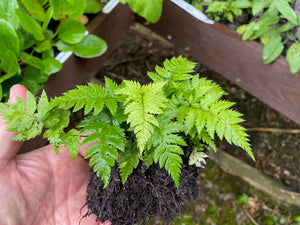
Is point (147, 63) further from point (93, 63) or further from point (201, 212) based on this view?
point (201, 212)

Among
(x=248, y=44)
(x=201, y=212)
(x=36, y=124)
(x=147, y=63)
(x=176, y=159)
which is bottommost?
(x=201, y=212)

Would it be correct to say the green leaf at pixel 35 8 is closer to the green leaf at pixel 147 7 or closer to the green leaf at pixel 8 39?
the green leaf at pixel 8 39

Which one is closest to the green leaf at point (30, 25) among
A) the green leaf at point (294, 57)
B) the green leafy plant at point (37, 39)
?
the green leafy plant at point (37, 39)

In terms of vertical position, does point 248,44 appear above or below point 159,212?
above

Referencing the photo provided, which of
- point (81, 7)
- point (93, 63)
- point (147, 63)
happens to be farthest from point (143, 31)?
point (81, 7)

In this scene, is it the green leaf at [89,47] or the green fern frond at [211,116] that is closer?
the green fern frond at [211,116]

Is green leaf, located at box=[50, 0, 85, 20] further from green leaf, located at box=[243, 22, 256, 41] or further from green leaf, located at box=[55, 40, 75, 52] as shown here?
green leaf, located at box=[243, 22, 256, 41]

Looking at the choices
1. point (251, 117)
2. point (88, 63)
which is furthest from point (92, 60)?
point (251, 117)
